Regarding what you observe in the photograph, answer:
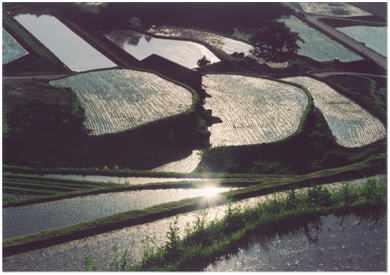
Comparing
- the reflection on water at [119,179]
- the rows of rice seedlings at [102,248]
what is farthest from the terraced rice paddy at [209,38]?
the rows of rice seedlings at [102,248]

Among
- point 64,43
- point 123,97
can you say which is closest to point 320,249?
point 123,97

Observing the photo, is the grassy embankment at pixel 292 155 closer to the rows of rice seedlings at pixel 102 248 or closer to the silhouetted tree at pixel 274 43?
the rows of rice seedlings at pixel 102 248

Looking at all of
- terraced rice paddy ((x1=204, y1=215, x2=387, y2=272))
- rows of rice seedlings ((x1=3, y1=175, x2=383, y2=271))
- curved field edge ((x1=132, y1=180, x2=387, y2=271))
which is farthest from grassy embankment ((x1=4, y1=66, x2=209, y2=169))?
terraced rice paddy ((x1=204, y1=215, x2=387, y2=272))

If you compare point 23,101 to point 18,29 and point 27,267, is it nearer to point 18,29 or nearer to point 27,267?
point 27,267

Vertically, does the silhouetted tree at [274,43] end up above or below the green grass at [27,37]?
below

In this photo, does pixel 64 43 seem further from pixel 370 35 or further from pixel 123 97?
pixel 370 35
